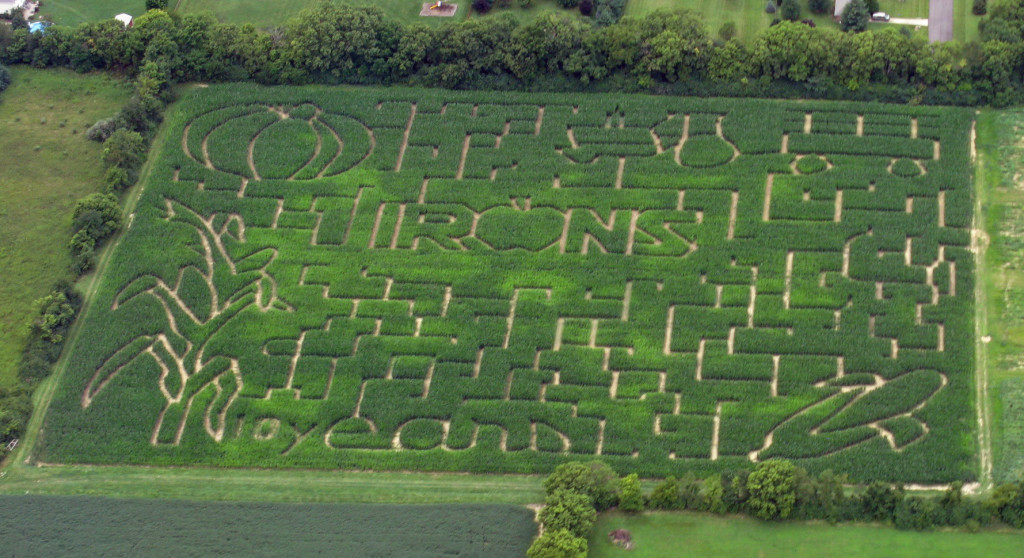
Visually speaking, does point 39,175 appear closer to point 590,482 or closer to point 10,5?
point 10,5

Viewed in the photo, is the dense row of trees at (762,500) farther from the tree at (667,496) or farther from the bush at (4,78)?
the bush at (4,78)

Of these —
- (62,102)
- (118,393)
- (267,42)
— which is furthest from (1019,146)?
(62,102)

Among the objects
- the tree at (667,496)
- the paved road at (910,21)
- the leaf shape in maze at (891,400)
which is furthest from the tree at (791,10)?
the tree at (667,496)

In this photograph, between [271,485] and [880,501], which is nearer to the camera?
[880,501]

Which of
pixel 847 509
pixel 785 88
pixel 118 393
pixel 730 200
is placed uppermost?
pixel 785 88

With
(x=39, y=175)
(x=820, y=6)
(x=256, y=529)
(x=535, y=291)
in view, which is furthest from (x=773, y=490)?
(x=39, y=175)

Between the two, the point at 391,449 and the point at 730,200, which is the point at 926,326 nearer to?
the point at 730,200
